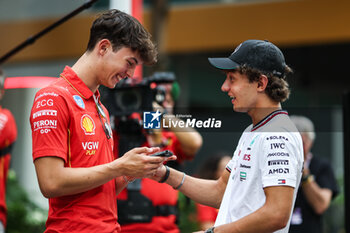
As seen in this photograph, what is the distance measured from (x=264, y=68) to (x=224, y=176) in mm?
597

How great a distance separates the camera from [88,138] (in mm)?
2320

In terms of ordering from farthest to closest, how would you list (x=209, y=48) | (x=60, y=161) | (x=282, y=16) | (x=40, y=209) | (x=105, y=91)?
(x=209, y=48)
(x=282, y=16)
(x=40, y=209)
(x=105, y=91)
(x=60, y=161)

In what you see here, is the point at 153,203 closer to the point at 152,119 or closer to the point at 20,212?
the point at 152,119

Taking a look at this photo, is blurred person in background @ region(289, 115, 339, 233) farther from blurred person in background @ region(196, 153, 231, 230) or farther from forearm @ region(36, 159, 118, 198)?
forearm @ region(36, 159, 118, 198)

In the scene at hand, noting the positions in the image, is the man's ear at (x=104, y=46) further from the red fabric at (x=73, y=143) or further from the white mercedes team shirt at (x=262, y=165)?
the white mercedes team shirt at (x=262, y=165)

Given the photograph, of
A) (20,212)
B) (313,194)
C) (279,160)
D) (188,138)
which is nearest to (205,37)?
(20,212)

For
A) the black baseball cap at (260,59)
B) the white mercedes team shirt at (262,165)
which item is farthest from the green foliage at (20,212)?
the black baseball cap at (260,59)

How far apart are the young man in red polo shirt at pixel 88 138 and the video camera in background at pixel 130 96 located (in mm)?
672

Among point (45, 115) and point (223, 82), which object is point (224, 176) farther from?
point (45, 115)

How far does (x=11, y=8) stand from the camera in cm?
863

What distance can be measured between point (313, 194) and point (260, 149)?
2384mm

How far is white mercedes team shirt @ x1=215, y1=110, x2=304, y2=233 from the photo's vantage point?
A: 2.22 metres

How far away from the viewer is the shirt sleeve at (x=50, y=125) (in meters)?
2.20

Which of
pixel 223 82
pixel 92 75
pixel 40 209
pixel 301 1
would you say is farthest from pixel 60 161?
pixel 301 1
